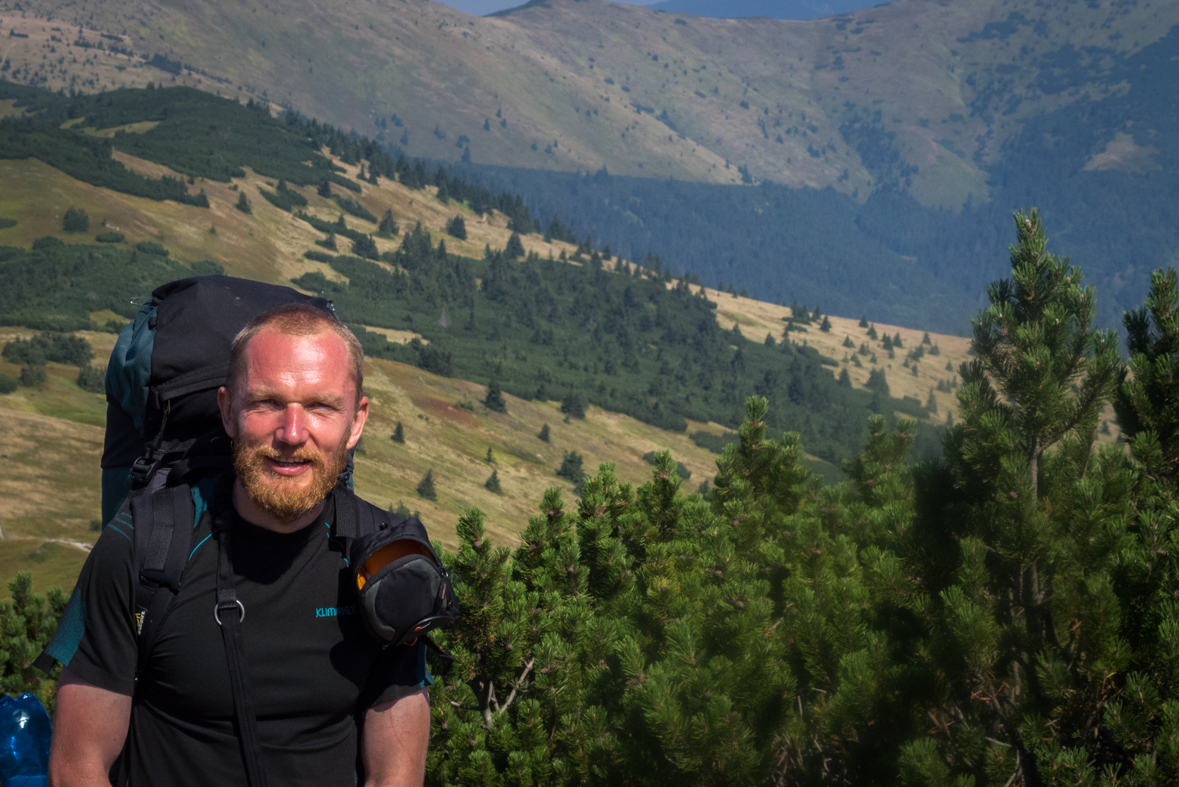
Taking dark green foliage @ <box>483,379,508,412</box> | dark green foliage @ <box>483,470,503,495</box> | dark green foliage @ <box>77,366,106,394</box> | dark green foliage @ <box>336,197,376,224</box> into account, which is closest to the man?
dark green foliage @ <box>77,366,106,394</box>

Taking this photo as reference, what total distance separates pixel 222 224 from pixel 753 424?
409 ft

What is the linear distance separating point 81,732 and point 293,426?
4.10 feet

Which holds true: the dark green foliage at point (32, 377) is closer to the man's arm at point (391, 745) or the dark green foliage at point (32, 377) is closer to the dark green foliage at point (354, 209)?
the man's arm at point (391, 745)

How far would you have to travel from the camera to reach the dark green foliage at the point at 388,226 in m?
161

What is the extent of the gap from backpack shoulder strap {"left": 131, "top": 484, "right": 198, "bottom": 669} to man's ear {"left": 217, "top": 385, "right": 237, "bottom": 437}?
35cm

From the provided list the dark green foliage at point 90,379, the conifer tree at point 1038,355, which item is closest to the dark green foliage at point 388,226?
the dark green foliage at point 90,379

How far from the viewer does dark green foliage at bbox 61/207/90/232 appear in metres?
103

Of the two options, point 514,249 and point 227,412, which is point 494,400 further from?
point 514,249

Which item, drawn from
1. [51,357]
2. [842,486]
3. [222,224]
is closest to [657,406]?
[222,224]

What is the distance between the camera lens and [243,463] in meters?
3.46

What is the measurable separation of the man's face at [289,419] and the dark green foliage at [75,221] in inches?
4478

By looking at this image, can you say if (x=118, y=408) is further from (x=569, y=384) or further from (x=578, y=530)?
(x=569, y=384)

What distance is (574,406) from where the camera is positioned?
10669cm

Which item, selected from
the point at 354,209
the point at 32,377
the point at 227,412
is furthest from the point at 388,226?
the point at 227,412
